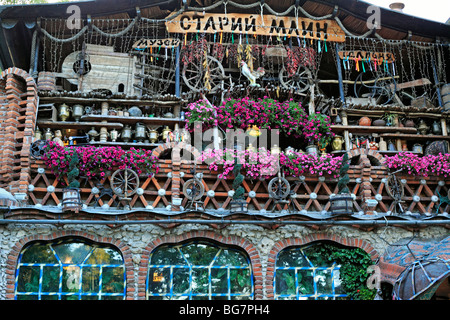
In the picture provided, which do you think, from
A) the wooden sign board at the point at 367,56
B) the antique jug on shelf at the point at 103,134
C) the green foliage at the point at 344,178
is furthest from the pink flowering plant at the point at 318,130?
the antique jug on shelf at the point at 103,134

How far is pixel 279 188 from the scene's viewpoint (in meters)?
9.45

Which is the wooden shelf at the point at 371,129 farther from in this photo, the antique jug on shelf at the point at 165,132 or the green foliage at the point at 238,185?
the antique jug on shelf at the point at 165,132

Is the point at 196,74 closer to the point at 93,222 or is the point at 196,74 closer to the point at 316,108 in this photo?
the point at 316,108

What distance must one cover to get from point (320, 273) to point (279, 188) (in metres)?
1.79

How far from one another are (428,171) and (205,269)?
508 cm

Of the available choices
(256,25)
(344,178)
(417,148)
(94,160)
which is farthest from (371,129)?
(94,160)

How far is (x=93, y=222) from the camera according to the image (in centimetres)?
855

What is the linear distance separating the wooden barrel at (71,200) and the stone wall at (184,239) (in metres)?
0.52

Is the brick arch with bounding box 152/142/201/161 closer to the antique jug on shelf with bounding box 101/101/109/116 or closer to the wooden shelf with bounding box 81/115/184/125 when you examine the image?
the wooden shelf with bounding box 81/115/184/125

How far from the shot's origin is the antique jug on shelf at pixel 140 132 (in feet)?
34.4

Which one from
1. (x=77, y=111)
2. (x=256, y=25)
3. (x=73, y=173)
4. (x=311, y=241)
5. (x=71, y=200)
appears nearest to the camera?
(x=71, y=200)

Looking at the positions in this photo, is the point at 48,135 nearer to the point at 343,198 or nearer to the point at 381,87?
the point at 343,198

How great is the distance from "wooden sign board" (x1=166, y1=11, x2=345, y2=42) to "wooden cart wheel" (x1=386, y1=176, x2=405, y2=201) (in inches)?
159
